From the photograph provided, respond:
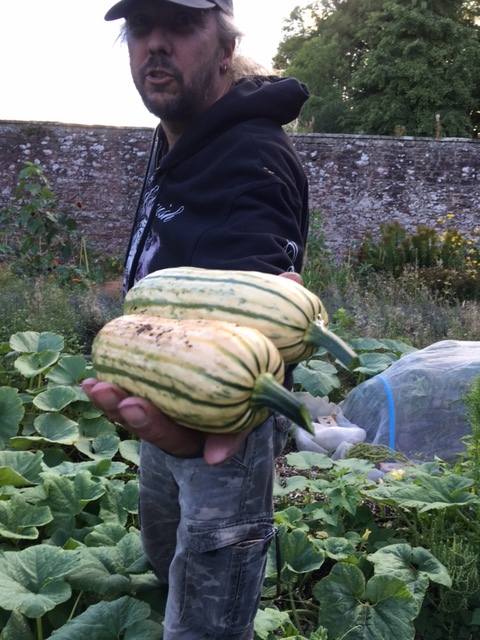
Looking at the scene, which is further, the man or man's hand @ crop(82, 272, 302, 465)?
the man

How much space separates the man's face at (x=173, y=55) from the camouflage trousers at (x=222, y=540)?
0.93m

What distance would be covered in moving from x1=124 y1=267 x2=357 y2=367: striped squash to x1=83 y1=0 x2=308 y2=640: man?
17cm

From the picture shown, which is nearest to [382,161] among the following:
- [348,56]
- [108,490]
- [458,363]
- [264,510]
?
[458,363]

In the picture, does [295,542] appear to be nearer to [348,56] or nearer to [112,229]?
[112,229]

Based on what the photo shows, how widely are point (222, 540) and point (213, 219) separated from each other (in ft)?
2.66

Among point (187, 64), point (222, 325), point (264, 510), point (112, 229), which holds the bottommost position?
point (112, 229)

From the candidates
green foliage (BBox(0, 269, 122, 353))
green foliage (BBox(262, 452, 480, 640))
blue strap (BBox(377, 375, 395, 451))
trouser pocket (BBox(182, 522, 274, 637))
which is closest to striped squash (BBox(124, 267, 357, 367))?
trouser pocket (BBox(182, 522, 274, 637))

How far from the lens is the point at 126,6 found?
67.2 inches

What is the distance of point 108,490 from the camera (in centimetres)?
278

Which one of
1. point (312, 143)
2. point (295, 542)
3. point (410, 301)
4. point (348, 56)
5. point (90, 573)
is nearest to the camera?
point (90, 573)

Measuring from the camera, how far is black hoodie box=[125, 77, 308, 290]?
1505 millimetres

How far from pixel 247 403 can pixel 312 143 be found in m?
11.3

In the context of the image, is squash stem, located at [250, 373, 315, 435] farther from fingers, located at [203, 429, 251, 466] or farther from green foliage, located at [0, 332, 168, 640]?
green foliage, located at [0, 332, 168, 640]

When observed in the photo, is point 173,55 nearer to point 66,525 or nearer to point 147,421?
point 147,421
